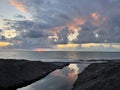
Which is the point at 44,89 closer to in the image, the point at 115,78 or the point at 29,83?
the point at 29,83

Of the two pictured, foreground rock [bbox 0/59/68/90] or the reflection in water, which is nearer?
foreground rock [bbox 0/59/68/90]

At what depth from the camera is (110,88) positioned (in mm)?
35500

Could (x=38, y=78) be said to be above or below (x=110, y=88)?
below

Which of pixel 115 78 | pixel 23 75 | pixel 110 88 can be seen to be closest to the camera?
pixel 110 88

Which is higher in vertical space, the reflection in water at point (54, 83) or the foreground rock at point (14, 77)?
the foreground rock at point (14, 77)

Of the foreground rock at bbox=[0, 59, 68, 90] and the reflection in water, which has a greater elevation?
the foreground rock at bbox=[0, 59, 68, 90]

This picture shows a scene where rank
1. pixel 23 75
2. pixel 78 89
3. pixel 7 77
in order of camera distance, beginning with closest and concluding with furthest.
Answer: pixel 78 89 → pixel 7 77 → pixel 23 75

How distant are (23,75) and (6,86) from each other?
12.1 metres

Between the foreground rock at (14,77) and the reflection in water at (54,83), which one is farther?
the reflection in water at (54,83)

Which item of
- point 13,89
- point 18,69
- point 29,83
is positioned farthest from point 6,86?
point 18,69

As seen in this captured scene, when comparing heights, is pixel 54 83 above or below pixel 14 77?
below

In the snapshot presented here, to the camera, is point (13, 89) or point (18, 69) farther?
point (18, 69)

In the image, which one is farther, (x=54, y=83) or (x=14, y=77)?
(x=54, y=83)

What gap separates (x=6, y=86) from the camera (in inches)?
2025
